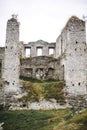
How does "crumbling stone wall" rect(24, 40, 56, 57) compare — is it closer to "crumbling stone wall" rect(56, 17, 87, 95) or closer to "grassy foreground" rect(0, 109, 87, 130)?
"crumbling stone wall" rect(56, 17, 87, 95)

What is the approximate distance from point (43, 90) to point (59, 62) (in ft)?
19.5

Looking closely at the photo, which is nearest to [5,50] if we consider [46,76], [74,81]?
[46,76]

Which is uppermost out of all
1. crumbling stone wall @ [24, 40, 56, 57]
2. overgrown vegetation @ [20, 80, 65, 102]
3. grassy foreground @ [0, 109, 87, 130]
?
crumbling stone wall @ [24, 40, 56, 57]

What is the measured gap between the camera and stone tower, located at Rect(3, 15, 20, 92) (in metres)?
36.5

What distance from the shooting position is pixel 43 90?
36406 mm

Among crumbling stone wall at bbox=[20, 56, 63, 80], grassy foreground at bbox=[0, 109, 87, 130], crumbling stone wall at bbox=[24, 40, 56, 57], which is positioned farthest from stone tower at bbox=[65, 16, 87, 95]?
crumbling stone wall at bbox=[24, 40, 56, 57]

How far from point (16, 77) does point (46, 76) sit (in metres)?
5.66

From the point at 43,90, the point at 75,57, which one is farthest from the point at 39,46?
the point at 43,90

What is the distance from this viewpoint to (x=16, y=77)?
121ft

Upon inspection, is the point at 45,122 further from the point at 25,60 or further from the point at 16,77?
the point at 25,60

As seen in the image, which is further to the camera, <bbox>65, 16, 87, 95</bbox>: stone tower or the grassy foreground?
<bbox>65, 16, 87, 95</bbox>: stone tower

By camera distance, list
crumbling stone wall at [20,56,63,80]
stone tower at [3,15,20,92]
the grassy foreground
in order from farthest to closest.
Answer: crumbling stone wall at [20,56,63,80] < stone tower at [3,15,20,92] < the grassy foreground

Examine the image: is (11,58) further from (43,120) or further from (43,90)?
(43,120)

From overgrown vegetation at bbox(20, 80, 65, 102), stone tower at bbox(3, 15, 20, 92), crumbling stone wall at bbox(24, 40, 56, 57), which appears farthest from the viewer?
crumbling stone wall at bbox(24, 40, 56, 57)
